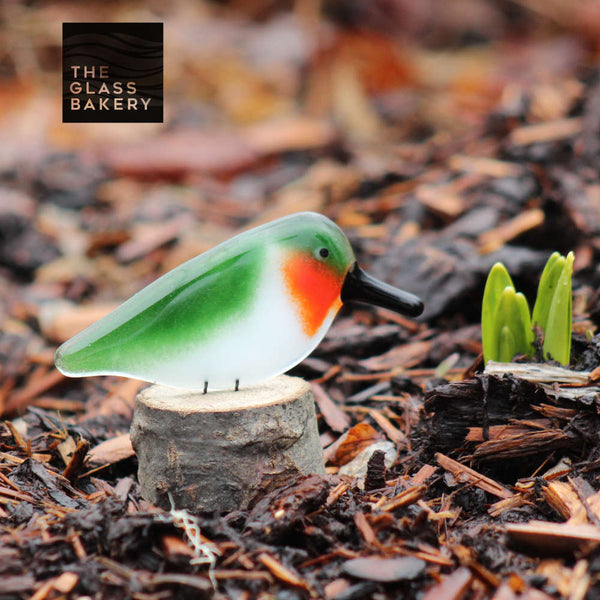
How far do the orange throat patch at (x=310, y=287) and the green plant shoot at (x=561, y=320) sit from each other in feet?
2.32

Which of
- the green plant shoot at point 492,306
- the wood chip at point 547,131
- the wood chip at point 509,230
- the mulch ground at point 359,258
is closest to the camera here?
the mulch ground at point 359,258

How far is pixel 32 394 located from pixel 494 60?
22.8 feet

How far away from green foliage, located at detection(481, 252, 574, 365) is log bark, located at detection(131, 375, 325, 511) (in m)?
0.73

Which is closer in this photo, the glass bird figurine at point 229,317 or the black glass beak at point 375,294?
the glass bird figurine at point 229,317

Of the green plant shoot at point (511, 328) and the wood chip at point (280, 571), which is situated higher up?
the green plant shoot at point (511, 328)

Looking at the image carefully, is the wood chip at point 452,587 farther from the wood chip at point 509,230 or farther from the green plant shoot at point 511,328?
the wood chip at point 509,230

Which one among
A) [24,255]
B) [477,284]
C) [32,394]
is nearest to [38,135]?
[24,255]

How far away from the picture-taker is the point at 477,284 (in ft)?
10.7

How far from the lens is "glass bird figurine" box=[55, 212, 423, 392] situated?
208 centimetres

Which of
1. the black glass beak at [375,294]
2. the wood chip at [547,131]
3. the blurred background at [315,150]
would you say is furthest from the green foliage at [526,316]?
the wood chip at [547,131]

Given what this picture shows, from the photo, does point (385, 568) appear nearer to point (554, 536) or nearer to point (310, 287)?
point (554, 536)

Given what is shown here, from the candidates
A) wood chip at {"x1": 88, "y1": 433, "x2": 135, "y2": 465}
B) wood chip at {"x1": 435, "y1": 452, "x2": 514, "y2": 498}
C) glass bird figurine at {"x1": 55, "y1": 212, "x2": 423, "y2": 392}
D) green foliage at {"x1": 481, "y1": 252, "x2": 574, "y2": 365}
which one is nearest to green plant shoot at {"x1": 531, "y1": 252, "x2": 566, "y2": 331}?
green foliage at {"x1": 481, "y1": 252, "x2": 574, "y2": 365}

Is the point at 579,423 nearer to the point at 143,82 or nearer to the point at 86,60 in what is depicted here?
the point at 143,82

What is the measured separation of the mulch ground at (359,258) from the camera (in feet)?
5.44
